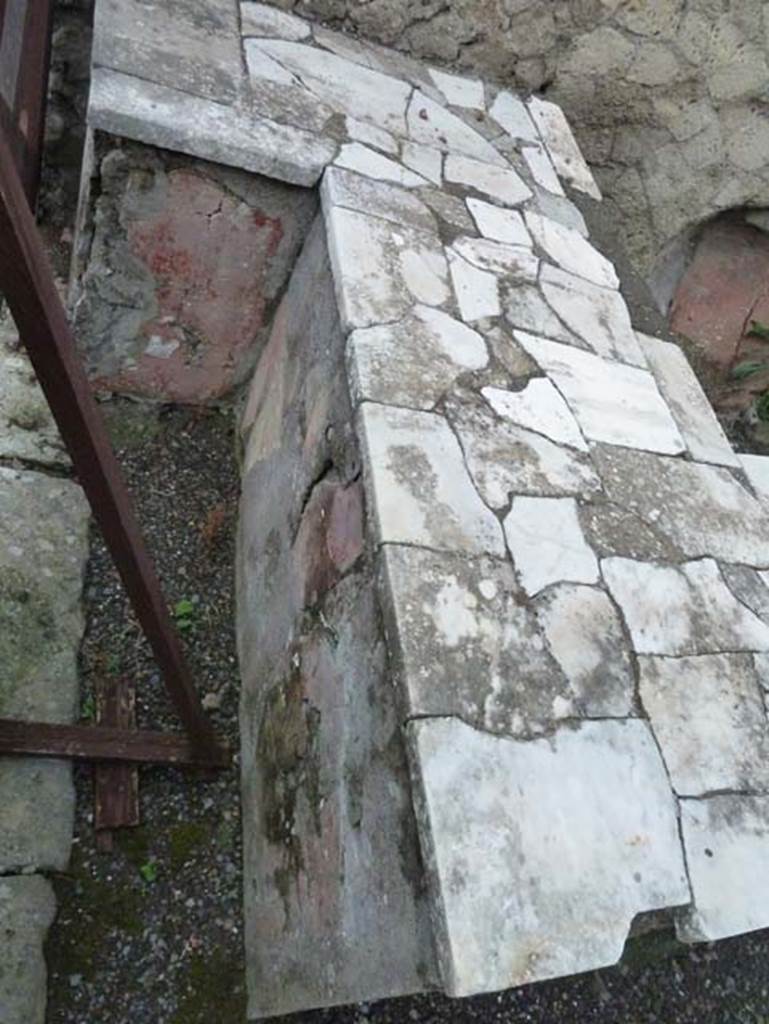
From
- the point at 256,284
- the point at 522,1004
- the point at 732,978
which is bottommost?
the point at 522,1004

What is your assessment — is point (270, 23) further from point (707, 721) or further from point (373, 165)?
point (707, 721)

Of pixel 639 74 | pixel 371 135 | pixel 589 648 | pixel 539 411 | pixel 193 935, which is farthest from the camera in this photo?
pixel 639 74

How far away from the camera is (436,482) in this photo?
1941mm

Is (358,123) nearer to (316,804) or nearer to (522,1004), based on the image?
(316,804)

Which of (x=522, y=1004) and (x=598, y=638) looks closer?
(x=598, y=638)

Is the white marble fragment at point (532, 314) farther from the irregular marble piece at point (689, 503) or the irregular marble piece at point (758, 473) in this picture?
the irregular marble piece at point (758, 473)

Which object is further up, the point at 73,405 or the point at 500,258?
the point at 500,258

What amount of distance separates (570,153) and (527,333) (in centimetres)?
133

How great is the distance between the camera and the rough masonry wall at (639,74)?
11.3 feet

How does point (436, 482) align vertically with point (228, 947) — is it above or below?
above

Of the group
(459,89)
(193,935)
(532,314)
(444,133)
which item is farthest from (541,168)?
(193,935)

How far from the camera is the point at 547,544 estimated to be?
1951 millimetres

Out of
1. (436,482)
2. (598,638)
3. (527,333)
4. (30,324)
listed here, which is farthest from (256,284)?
(598,638)

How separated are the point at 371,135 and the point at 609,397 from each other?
1.22 meters
